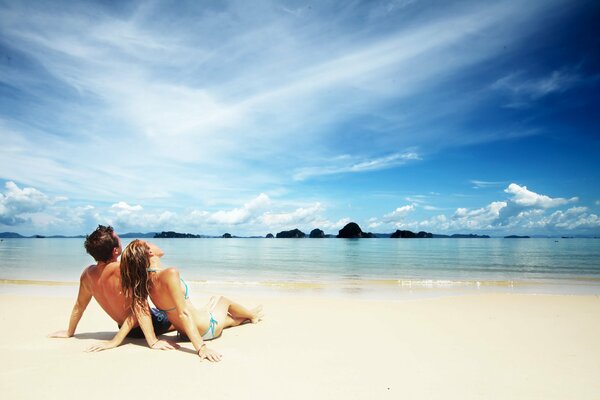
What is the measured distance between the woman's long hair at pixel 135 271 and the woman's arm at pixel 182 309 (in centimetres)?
30

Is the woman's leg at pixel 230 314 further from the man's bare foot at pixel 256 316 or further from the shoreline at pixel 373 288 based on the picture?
the shoreline at pixel 373 288

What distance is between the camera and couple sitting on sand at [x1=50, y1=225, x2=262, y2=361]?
4.83m

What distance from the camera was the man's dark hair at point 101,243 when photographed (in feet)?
16.1

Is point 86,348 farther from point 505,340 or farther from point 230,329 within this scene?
point 505,340

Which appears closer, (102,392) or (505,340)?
(102,392)

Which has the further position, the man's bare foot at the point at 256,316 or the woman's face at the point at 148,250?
the man's bare foot at the point at 256,316

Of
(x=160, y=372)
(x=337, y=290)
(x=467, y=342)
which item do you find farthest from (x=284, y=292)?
(x=160, y=372)

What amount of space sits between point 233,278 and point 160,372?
14333mm

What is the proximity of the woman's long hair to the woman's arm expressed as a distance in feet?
0.98

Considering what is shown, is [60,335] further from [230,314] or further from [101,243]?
[230,314]

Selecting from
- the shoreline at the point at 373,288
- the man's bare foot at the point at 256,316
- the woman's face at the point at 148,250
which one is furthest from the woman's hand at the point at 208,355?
the shoreline at the point at 373,288

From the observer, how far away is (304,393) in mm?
3824

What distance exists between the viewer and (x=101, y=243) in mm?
4918

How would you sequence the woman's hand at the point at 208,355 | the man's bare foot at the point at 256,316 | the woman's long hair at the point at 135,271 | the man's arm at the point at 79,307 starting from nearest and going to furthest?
the woman's hand at the point at 208,355
the woman's long hair at the point at 135,271
the man's arm at the point at 79,307
the man's bare foot at the point at 256,316
